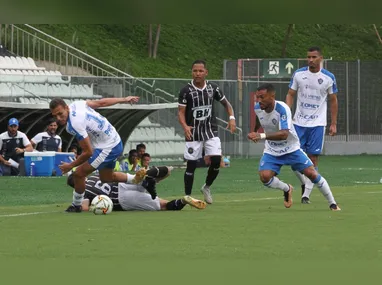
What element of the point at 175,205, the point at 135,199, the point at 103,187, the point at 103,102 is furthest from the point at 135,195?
the point at 103,102

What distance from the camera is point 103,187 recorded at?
494 inches

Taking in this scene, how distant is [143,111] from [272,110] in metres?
18.4

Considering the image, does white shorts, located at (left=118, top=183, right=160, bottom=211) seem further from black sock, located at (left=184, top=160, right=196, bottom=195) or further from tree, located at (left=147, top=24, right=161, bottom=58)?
tree, located at (left=147, top=24, right=161, bottom=58)

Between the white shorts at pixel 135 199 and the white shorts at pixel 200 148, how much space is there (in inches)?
86.9

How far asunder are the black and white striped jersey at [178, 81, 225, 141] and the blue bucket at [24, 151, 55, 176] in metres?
9.73

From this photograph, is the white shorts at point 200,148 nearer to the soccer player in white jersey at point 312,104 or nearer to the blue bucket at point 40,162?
the soccer player in white jersey at point 312,104

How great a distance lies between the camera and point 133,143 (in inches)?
1270

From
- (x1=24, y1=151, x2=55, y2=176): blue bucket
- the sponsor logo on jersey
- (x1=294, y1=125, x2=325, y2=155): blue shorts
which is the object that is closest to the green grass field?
(x1=294, y1=125, x2=325, y2=155): blue shorts

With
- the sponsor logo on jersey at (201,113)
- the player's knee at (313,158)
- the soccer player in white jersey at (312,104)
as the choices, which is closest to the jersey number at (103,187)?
the sponsor logo on jersey at (201,113)

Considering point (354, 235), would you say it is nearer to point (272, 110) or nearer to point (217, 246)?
point (217, 246)

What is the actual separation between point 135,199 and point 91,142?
0.98 m

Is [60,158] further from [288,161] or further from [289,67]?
[289,67]

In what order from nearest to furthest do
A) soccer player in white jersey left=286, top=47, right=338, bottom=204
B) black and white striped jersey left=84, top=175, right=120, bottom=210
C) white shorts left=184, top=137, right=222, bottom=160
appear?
black and white striped jersey left=84, top=175, right=120, bottom=210
white shorts left=184, top=137, right=222, bottom=160
soccer player in white jersey left=286, top=47, right=338, bottom=204

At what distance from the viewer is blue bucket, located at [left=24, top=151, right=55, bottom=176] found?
78.0ft
